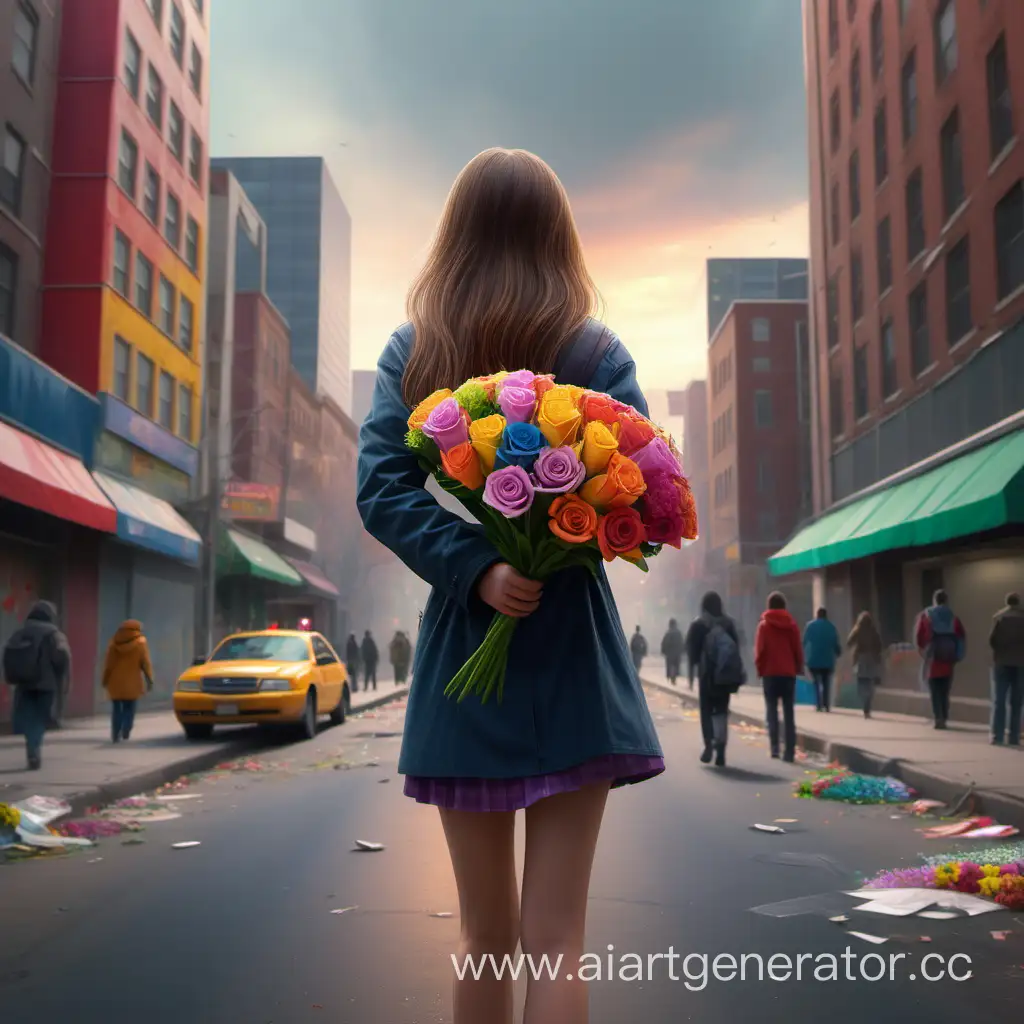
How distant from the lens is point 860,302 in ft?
95.1

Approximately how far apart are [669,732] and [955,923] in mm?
13034

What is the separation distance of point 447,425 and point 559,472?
24cm

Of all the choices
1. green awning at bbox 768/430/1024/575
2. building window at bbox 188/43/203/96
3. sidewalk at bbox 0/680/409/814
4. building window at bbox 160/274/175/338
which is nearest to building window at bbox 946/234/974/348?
green awning at bbox 768/430/1024/575

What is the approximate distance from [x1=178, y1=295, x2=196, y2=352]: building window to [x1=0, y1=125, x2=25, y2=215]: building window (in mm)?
8754

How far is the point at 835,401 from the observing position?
101ft

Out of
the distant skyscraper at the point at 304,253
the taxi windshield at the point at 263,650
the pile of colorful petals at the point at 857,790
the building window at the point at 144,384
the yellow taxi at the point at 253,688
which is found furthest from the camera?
the distant skyscraper at the point at 304,253

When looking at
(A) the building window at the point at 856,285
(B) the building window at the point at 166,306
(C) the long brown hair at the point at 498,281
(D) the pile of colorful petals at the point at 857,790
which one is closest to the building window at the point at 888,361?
(A) the building window at the point at 856,285

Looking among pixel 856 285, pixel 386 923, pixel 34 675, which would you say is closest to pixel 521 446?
pixel 386 923

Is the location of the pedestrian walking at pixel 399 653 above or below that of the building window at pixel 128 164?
below

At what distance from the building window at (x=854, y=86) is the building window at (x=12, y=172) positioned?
20.1 m

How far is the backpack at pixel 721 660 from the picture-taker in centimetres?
1248

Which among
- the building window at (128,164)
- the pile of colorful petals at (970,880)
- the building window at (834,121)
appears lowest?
the pile of colorful petals at (970,880)

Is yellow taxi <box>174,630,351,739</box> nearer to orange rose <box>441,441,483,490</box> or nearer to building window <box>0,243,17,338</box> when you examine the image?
building window <box>0,243,17,338</box>

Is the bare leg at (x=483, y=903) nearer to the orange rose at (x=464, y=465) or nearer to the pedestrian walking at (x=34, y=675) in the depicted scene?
the orange rose at (x=464, y=465)
